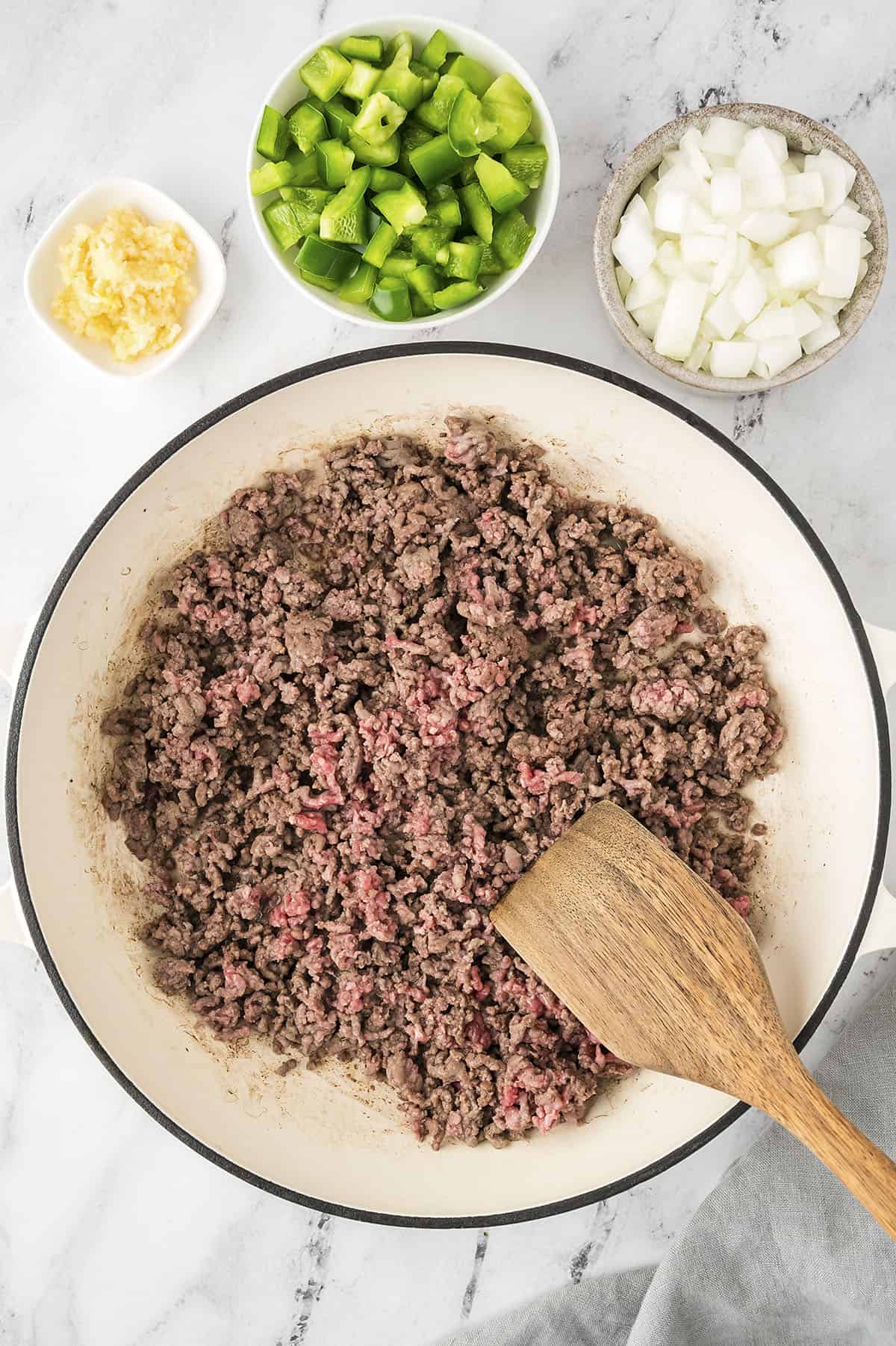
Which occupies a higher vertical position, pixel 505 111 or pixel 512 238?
pixel 505 111

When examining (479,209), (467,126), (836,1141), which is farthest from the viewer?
(479,209)

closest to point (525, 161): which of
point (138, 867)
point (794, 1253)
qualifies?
point (138, 867)

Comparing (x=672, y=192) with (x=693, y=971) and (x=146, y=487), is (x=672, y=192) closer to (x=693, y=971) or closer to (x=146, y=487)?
(x=146, y=487)

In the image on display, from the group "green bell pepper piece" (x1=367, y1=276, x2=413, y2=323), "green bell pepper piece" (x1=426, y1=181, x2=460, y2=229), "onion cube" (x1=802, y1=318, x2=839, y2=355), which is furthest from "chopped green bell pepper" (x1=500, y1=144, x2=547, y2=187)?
"onion cube" (x1=802, y1=318, x2=839, y2=355)

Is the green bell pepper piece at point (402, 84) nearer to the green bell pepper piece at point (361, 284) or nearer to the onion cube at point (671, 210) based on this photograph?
the green bell pepper piece at point (361, 284)

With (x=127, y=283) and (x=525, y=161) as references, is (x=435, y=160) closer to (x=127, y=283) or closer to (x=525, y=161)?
(x=525, y=161)

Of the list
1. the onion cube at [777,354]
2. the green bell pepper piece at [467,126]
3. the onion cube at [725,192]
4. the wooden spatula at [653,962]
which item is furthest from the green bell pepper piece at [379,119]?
the wooden spatula at [653,962]

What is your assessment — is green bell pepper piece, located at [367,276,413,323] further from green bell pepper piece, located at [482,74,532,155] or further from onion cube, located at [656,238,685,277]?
onion cube, located at [656,238,685,277]
